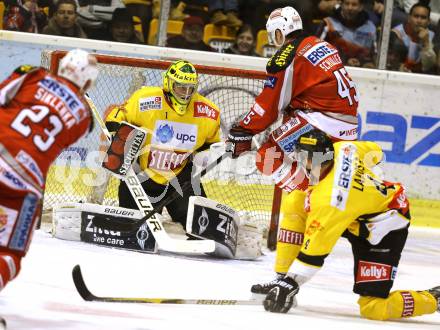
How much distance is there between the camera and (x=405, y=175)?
25.3 feet

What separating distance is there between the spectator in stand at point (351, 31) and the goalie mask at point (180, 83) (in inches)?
76.9

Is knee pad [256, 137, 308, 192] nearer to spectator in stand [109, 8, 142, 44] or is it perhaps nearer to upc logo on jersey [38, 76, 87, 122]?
spectator in stand [109, 8, 142, 44]

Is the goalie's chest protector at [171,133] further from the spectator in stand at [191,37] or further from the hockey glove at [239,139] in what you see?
the spectator in stand at [191,37]

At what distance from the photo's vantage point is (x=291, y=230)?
462cm

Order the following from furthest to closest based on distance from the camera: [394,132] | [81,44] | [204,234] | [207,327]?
[394,132] < [81,44] < [204,234] < [207,327]

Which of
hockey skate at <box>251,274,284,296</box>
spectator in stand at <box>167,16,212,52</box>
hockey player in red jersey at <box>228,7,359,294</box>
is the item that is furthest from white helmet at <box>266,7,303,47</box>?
spectator in stand at <box>167,16,212,52</box>

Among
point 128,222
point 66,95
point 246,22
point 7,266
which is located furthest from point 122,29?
point 7,266

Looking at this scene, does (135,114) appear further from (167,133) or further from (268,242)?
(268,242)

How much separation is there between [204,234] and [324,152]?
5.29 ft

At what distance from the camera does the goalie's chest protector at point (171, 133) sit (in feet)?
20.5

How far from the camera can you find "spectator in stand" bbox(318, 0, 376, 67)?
7.79 meters

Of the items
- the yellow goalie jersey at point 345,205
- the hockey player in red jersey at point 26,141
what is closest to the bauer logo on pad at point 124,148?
the yellow goalie jersey at point 345,205

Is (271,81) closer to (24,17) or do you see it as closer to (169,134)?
(169,134)

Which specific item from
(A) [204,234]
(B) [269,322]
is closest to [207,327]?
(B) [269,322]
